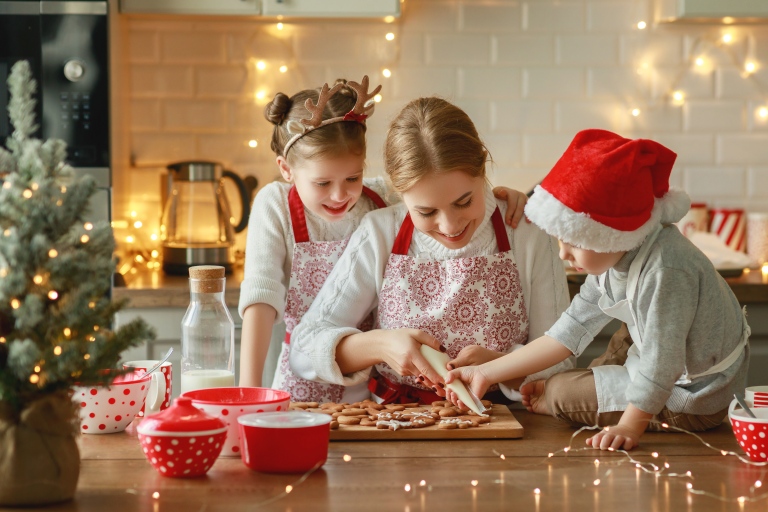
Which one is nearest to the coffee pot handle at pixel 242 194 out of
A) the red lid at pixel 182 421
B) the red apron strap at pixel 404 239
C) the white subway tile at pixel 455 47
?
the white subway tile at pixel 455 47

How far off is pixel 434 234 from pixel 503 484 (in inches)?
29.3

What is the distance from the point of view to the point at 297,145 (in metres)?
1.92

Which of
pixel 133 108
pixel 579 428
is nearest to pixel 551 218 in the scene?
pixel 579 428

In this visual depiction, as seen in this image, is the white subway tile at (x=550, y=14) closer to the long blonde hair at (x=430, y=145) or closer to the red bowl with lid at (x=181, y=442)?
the long blonde hair at (x=430, y=145)

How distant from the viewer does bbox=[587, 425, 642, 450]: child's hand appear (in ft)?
4.19

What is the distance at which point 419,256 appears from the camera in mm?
1877

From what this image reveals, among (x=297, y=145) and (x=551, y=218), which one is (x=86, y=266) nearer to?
(x=551, y=218)

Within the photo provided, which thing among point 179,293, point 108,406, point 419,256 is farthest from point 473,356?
point 179,293

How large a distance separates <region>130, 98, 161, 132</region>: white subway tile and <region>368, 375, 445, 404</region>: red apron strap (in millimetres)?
1591

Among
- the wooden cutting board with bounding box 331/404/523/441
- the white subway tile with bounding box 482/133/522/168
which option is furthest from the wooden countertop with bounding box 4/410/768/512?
the white subway tile with bounding box 482/133/522/168

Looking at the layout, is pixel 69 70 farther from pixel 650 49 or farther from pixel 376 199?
pixel 650 49

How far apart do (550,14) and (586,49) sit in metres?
0.17

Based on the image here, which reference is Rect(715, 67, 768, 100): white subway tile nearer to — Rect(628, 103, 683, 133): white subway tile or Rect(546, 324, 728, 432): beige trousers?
Rect(628, 103, 683, 133): white subway tile

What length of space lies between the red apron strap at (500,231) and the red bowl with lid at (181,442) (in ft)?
2.82
